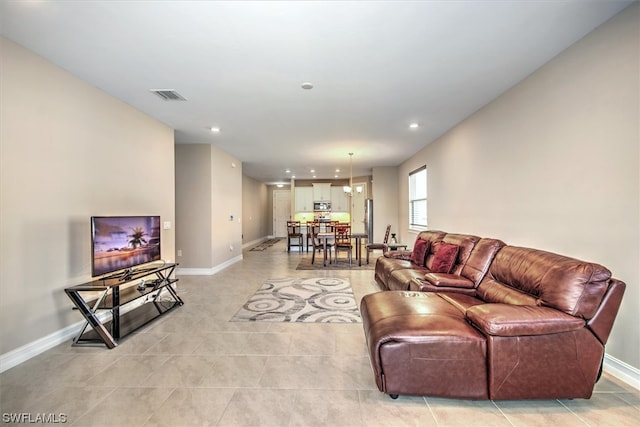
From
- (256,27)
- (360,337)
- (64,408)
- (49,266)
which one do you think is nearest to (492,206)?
(360,337)

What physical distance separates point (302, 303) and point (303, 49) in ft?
10.2

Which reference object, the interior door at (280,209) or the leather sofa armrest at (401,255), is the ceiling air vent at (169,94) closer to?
the leather sofa armrest at (401,255)

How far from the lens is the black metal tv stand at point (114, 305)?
2643 millimetres

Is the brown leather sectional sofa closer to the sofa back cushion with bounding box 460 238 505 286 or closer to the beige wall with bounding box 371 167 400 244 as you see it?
the sofa back cushion with bounding box 460 238 505 286

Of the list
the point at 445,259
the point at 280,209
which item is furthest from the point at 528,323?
the point at 280,209

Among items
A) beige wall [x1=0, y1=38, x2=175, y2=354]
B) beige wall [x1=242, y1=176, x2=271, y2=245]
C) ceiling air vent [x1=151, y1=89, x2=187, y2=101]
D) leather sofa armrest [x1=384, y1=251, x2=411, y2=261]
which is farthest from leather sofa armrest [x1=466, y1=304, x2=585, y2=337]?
beige wall [x1=242, y1=176, x2=271, y2=245]

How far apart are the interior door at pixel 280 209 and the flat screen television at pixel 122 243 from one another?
32.9 feet

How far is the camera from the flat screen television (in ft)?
9.11

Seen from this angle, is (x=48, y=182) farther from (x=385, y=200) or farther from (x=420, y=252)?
(x=385, y=200)

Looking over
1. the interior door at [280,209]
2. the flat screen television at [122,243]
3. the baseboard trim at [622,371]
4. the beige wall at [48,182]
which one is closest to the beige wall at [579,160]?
the baseboard trim at [622,371]

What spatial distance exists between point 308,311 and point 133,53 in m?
3.30

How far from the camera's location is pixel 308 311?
3.66 metres

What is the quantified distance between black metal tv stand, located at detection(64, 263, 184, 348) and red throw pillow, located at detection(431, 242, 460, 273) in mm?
3408

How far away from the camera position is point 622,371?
6.86 feet
